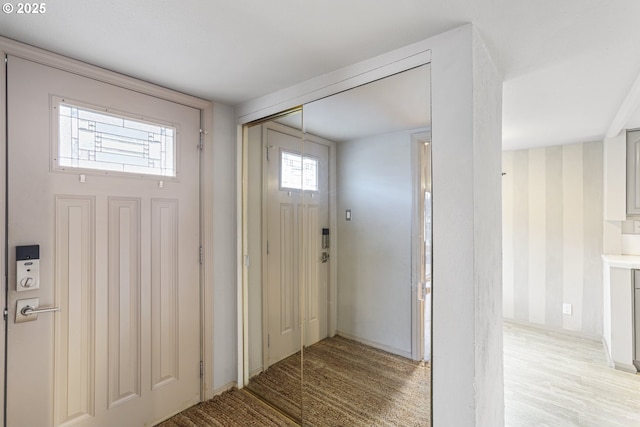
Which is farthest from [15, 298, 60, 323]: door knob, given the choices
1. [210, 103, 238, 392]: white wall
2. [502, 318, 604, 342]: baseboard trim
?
[502, 318, 604, 342]: baseboard trim

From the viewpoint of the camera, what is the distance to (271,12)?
134 cm

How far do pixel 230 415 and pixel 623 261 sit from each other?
12.2 ft

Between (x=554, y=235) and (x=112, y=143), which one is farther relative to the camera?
(x=554, y=235)

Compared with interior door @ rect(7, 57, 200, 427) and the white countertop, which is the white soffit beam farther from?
interior door @ rect(7, 57, 200, 427)

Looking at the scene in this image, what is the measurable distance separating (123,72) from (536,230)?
15.2 feet

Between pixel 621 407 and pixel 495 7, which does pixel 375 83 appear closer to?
pixel 495 7

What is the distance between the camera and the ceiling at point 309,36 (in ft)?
4.29

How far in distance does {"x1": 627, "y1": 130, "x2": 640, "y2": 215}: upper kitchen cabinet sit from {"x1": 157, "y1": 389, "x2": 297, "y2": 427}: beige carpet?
12.9 ft

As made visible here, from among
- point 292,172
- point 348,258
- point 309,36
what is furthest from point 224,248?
point 309,36

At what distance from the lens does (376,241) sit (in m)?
1.96

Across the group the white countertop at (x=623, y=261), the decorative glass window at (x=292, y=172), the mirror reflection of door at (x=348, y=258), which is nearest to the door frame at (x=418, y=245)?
the mirror reflection of door at (x=348, y=258)

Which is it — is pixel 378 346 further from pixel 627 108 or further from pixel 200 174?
pixel 627 108

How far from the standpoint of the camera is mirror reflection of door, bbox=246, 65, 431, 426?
1722 mm

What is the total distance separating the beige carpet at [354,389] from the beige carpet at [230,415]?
0.34 ft
